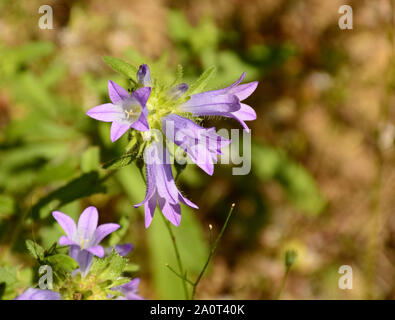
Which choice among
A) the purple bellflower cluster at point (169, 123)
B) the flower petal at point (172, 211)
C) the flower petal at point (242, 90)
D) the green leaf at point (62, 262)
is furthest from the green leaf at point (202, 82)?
the green leaf at point (62, 262)

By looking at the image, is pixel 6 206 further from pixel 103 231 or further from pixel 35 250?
pixel 103 231

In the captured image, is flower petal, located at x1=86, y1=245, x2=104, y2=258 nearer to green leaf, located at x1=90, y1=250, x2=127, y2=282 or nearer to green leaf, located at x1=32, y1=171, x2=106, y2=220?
green leaf, located at x1=90, y1=250, x2=127, y2=282

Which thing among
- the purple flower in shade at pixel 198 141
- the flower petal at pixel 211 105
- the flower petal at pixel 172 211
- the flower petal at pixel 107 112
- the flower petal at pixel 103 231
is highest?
the flower petal at pixel 211 105

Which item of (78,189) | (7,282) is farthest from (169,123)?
(7,282)

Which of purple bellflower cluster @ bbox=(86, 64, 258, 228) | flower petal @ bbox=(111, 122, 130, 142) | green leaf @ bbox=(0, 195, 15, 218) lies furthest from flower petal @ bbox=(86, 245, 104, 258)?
green leaf @ bbox=(0, 195, 15, 218)

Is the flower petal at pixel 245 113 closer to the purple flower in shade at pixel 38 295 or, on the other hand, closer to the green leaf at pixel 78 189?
the green leaf at pixel 78 189

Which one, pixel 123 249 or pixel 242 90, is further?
pixel 123 249
